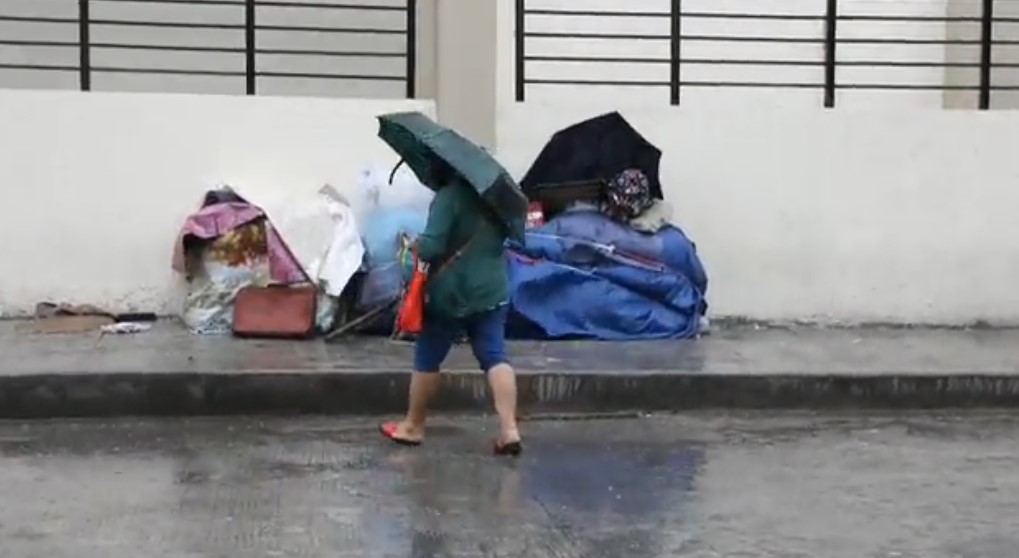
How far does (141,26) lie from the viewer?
11.2 metres

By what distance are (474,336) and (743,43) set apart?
5.92m

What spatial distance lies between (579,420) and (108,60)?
18.1ft

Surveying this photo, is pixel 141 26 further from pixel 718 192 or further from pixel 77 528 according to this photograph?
pixel 77 528

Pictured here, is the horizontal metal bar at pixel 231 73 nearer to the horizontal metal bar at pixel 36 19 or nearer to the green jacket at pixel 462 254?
the horizontal metal bar at pixel 36 19

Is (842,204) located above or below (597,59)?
below

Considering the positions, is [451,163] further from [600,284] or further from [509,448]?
[600,284]

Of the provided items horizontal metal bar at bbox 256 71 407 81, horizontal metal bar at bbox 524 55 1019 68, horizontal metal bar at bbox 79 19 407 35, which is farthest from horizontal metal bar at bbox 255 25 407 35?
horizontal metal bar at bbox 524 55 1019 68

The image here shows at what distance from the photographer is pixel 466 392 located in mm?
8234

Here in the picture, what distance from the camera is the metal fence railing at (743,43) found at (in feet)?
35.7

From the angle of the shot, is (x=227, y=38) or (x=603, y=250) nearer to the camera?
(x=603, y=250)

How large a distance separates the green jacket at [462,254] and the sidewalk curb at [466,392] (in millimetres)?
1278

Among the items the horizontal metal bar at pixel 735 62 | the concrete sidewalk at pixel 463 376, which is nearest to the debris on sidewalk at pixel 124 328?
the concrete sidewalk at pixel 463 376

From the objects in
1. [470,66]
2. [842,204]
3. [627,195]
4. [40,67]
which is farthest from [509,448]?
[40,67]

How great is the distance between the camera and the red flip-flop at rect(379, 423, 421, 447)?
7.32m
